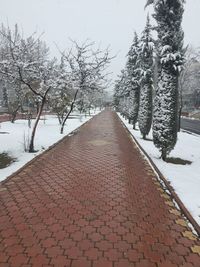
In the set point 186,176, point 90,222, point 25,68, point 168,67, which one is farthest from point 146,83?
point 90,222

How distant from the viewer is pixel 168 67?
11586 millimetres

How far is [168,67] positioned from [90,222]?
7.75 meters

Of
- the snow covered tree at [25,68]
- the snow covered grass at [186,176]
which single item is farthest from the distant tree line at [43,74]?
the snow covered grass at [186,176]

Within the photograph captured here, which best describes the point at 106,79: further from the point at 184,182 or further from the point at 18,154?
the point at 184,182

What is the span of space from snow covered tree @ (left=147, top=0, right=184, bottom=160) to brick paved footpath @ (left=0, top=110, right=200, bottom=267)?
236cm

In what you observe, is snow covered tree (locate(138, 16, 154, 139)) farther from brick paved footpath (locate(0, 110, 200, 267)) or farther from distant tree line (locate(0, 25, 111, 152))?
brick paved footpath (locate(0, 110, 200, 267))

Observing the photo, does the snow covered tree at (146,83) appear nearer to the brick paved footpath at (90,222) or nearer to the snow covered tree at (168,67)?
the snow covered tree at (168,67)

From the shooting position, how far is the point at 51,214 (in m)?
6.00

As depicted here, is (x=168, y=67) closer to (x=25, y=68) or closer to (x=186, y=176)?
(x=186, y=176)

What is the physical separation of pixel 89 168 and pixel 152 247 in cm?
554

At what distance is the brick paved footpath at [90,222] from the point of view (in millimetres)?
4430

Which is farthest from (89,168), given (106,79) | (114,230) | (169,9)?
(106,79)

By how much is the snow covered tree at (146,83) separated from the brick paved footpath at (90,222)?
9070mm

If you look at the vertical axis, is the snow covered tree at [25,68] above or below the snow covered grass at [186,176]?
above
